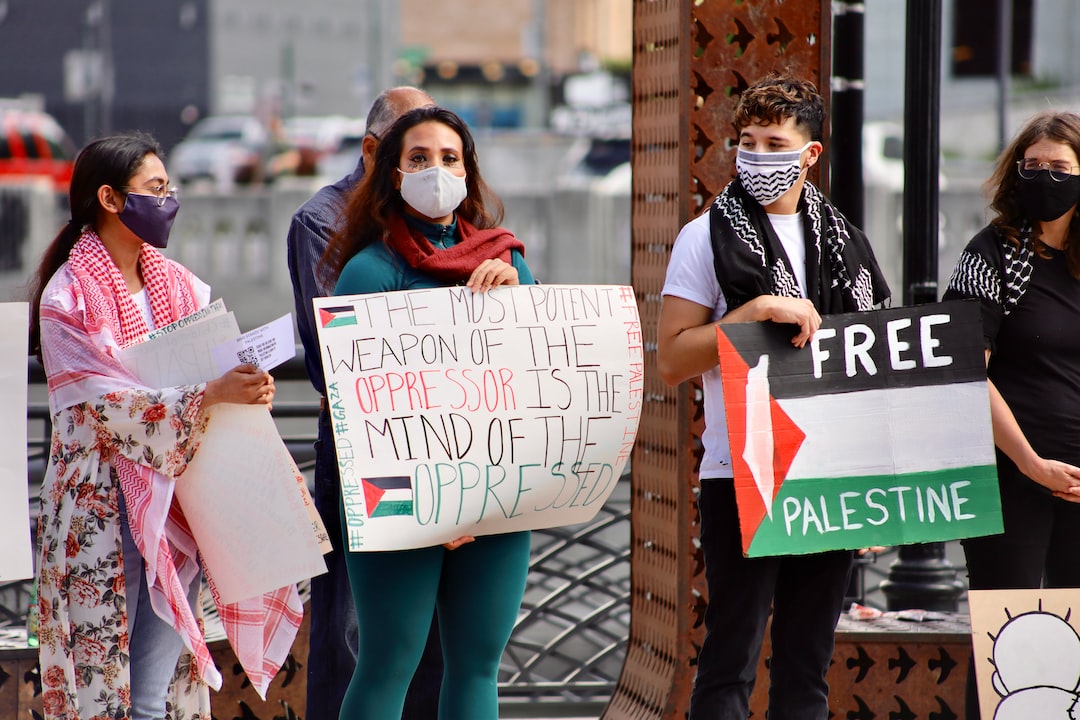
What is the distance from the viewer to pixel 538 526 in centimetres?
373

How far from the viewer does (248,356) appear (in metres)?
3.75

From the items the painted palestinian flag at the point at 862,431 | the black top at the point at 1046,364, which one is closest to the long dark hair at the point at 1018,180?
the black top at the point at 1046,364

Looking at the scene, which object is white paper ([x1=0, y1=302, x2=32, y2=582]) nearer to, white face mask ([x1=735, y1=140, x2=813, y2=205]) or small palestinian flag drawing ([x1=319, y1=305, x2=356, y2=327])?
small palestinian flag drawing ([x1=319, y1=305, x2=356, y2=327])

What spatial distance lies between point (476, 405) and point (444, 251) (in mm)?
394

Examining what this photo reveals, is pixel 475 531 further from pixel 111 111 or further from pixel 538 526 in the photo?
pixel 111 111

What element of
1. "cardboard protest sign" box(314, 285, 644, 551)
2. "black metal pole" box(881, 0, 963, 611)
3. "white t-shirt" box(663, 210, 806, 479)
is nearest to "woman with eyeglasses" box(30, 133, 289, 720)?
"cardboard protest sign" box(314, 285, 644, 551)

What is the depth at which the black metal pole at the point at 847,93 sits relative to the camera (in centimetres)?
578

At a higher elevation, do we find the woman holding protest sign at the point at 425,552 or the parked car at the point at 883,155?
the parked car at the point at 883,155

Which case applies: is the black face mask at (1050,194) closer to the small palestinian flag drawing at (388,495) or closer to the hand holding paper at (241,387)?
the small palestinian flag drawing at (388,495)

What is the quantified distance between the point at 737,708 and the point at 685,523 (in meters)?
0.96

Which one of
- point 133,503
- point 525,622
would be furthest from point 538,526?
point 525,622

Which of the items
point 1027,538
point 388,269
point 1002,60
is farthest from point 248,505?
point 1002,60

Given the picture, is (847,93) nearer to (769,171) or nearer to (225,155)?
(769,171)

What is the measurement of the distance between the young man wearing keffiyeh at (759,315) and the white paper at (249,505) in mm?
1037
